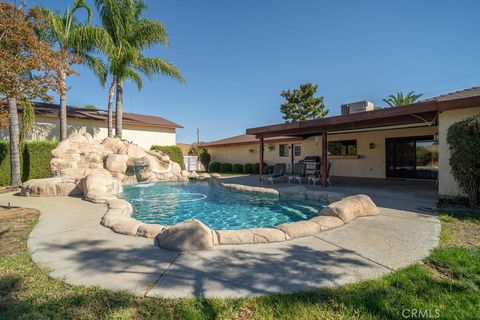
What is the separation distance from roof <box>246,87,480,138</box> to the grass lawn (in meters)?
5.22

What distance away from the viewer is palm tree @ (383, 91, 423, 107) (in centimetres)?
2511

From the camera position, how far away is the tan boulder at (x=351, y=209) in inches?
203

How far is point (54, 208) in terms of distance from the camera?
266 inches

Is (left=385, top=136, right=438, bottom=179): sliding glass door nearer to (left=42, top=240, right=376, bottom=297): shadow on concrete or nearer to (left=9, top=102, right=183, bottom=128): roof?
(left=42, top=240, right=376, bottom=297): shadow on concrete

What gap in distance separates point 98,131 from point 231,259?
63.0 ft

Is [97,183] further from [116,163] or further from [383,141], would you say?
[383,141]

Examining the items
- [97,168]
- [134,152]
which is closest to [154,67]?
[134,152]

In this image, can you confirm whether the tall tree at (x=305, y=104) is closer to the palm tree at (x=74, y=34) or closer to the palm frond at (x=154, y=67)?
the palm frond at (x=154, y=67)

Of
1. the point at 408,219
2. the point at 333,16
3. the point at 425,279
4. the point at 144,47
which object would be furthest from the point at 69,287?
the point at 144,47

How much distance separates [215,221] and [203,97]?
21.5 metres

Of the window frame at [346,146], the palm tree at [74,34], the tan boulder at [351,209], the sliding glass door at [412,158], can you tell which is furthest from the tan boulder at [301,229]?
the palm tree at [74,34]

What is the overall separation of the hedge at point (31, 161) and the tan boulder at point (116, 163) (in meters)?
3.45

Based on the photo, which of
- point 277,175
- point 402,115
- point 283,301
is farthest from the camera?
point 277,175

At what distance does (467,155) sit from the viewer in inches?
234
